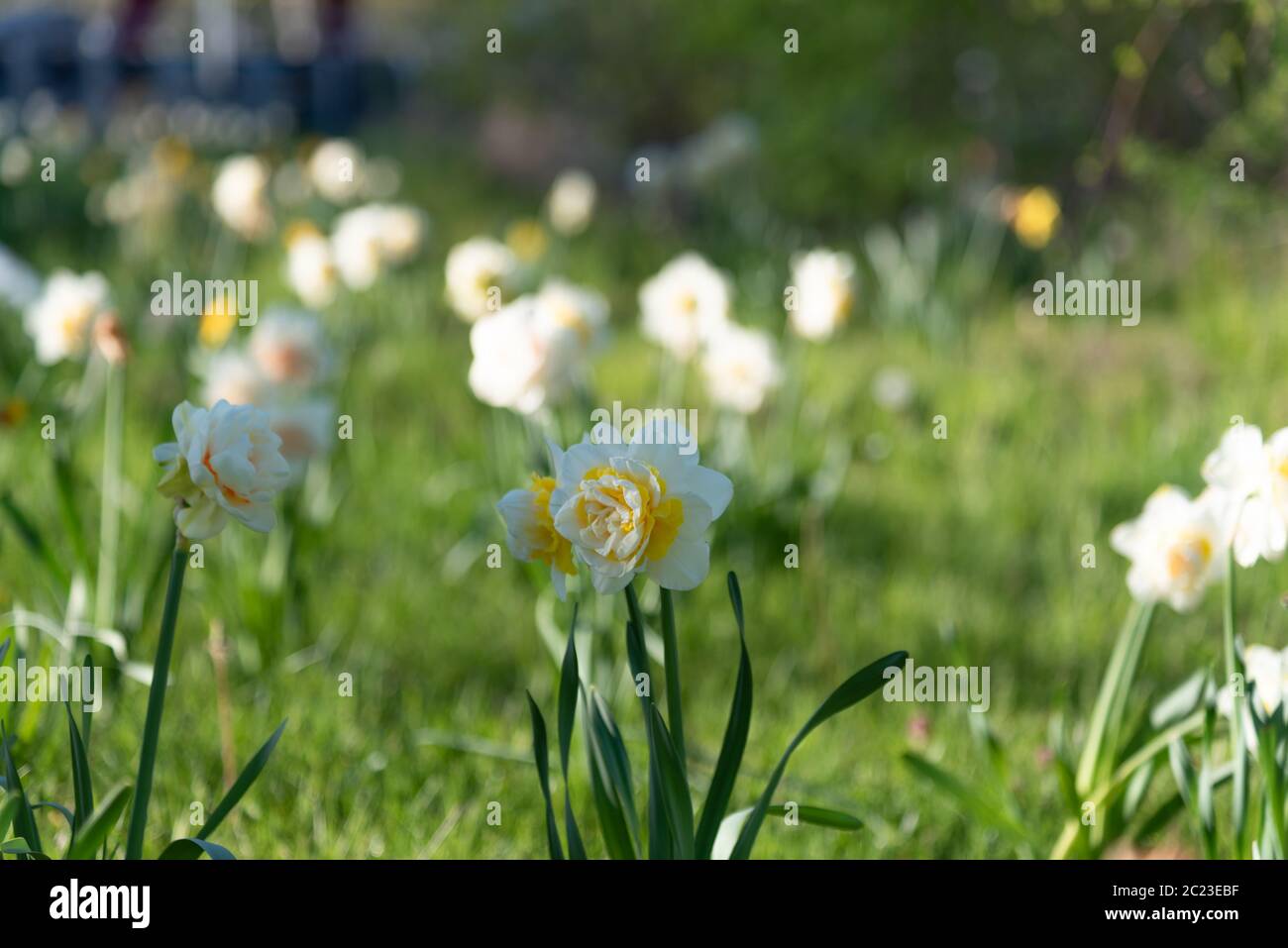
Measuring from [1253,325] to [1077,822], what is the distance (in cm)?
297

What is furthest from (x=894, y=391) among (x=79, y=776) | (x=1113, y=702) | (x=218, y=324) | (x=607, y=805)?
(x=79, y=776)

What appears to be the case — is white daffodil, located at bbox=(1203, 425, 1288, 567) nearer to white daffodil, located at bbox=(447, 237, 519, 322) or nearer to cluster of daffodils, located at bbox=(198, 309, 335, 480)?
cluster of daffodils, located at bbox=(198, 309, 335, 480)

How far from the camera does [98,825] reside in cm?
121

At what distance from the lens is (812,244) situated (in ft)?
19.0

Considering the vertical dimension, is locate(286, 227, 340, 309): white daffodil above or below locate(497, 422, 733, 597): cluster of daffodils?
above

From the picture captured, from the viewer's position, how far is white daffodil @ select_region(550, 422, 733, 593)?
1190mm

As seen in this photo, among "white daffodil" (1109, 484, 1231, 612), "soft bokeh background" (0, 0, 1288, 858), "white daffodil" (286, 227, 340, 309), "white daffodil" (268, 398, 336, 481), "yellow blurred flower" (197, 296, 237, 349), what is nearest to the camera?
"white daffodil" (1109, 484, 1231, 612)

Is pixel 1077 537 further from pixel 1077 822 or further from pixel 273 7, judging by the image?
pixel 273 7

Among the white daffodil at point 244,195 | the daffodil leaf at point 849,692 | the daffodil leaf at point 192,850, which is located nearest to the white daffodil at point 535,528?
the daffodil leaf at point 849,692

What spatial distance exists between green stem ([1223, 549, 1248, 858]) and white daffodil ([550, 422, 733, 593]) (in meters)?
0.60

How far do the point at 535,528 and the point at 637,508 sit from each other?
0.13 metres

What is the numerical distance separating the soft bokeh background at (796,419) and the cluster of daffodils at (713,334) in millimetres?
192

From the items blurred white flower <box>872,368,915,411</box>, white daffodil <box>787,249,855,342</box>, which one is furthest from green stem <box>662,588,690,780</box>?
blurred white flower <box>872,368,915,411</box>
